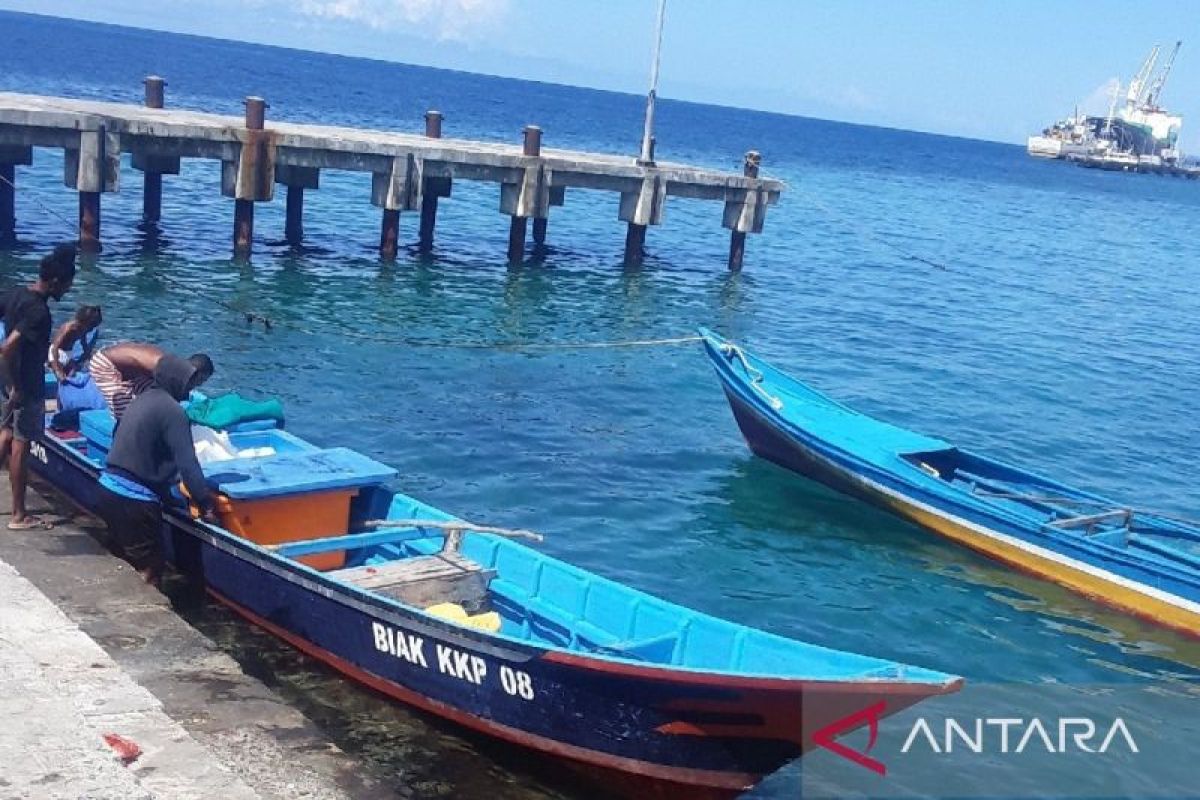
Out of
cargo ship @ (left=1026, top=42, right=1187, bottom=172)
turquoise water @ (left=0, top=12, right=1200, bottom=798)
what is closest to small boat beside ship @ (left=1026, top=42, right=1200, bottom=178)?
cargo ship @ (left=1026, top=42, right=1187, bottom=172)

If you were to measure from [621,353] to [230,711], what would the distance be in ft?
53.1

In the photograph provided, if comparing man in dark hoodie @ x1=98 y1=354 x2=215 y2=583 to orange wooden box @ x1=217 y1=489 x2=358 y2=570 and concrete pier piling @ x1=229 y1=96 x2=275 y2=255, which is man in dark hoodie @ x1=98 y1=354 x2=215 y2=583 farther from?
concrete pier piling @ x1=229 y1=96 x2=275 y2=255

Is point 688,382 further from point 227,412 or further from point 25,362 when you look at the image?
point 25,362

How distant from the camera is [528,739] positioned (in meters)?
8.59

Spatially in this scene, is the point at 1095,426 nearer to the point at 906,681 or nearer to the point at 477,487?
the point at 477,487

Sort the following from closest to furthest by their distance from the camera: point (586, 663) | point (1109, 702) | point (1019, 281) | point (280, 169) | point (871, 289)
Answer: point (586, 663) < point (1109, 702) < point (280, 169) < point (871, 289) < point (1019, 281)

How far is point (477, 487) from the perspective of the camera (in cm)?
1552

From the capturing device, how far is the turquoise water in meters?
13.2

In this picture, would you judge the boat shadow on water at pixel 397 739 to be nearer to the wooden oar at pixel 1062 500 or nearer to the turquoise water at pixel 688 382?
the turquoise water at pixel 688 382

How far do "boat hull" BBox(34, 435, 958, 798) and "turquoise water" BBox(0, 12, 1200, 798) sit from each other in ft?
1.37

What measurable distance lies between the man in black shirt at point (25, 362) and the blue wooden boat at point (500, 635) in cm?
65

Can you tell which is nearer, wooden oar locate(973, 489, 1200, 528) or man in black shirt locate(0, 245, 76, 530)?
man in black shirt locate(0, 245, 76, 530)

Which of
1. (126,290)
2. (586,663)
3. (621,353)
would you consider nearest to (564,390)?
(621,353)

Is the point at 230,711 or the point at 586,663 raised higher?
the point at 586,663
